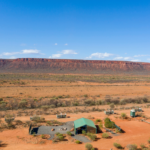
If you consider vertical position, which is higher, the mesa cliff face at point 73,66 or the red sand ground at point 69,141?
the mesa cliff face at point 73,66

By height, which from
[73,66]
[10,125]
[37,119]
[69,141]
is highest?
[73,66]

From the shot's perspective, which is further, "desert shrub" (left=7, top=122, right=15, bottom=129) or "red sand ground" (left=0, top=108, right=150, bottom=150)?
"desert shrub" (left=7, top=122, right=15, bottom=129)

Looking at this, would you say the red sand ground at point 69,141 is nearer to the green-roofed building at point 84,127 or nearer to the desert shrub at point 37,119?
the green-roofed building at point 84,127

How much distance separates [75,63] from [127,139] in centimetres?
12435

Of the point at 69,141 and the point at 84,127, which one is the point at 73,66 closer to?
the point at 84,127

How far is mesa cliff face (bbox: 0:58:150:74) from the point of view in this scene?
120525mm

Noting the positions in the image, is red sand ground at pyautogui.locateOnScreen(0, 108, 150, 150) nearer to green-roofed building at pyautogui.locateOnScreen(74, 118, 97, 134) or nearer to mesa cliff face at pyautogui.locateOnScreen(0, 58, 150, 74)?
green-roofed building at pyautogui.locateOnScreen(74, 118, 97, 134)

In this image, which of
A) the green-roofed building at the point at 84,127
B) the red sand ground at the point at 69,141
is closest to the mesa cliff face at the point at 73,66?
the red sand ground at the point at 69,141

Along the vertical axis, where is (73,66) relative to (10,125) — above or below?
above

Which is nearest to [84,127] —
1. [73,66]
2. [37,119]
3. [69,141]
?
[69,141]

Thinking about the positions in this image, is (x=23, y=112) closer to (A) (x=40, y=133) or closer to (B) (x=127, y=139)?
(A) (x=40, y=133)

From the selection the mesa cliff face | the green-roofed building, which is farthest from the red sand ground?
the mesa cliff face

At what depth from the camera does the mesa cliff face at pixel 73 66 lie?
121m

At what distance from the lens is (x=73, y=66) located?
130125 millimetres
